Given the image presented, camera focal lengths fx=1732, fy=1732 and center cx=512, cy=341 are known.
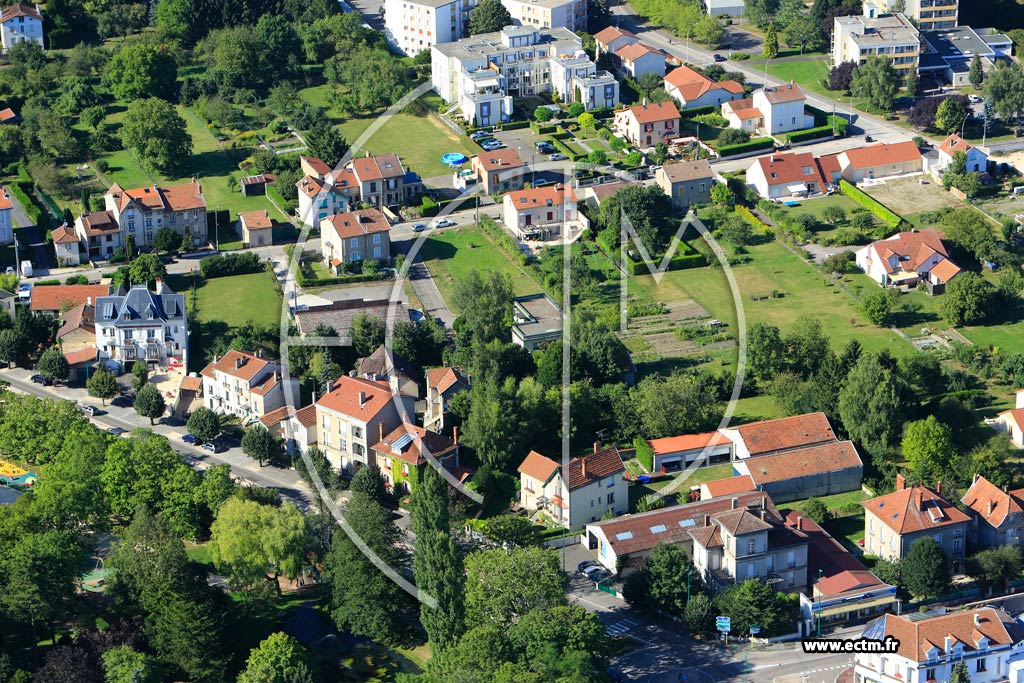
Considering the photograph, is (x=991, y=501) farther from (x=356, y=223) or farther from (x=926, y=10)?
(x=926, y=10)

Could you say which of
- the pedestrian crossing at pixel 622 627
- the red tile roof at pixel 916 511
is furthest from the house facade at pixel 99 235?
the red tile roof at pixel 916 511

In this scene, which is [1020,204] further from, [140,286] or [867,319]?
[140,286]

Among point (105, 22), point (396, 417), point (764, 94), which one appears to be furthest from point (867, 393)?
point (105, 22)

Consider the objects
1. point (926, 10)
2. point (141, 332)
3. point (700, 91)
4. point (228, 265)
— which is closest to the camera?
point (141, 332)

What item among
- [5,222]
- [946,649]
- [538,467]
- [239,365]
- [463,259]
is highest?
[5,222]

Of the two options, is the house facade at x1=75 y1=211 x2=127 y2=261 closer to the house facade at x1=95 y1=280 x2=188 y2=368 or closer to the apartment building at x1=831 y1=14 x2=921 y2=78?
the house facade at x1=95 y1=280 x2=188 y2=368

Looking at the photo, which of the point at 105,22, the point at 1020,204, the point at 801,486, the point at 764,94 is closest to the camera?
the point at 801,486

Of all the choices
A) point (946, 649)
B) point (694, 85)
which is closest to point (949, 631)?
point (946, 649)
